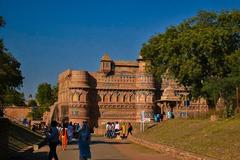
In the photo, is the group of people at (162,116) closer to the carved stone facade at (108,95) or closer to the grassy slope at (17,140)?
the grassy slope at (17,140)

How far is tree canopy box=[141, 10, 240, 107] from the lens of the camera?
146 feet

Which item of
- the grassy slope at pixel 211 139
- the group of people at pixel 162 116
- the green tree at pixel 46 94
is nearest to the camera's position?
the grassy slope at pixel 211 139

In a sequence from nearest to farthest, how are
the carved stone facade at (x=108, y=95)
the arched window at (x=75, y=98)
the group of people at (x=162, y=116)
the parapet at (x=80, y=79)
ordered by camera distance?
the group of people at (x=162, y=116), the arched window at (x=75, y=98), the carved stone facade at (x=108, y=95), the parapet at (x=80, y=79)

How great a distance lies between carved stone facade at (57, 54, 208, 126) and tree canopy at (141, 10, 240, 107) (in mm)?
33839

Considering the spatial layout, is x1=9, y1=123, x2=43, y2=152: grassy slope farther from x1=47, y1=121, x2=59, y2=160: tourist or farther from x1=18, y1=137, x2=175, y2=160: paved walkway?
x1=47, y1=121, x2=59, y2=160: tourist

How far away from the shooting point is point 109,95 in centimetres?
8481

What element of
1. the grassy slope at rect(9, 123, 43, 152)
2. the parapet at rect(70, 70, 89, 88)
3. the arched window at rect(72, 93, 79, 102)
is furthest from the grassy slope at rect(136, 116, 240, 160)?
the parapet at rect(70, 70, 89, 88)

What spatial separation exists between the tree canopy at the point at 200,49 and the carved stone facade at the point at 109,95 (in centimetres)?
3384

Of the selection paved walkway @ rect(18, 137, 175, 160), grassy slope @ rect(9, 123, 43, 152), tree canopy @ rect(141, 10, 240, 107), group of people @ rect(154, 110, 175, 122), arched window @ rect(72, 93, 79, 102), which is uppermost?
tree canopy @ rect(141, 10, 240, 107)

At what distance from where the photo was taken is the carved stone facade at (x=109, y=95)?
3231 inches

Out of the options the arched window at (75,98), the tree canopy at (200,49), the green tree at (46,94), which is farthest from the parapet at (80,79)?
the green tree at (46,94)

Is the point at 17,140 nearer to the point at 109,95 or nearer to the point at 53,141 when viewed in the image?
the point at 53,141

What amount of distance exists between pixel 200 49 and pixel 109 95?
40992mm

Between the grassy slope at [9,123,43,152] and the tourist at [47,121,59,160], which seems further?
the grassy slope at [9,123,43,152]
